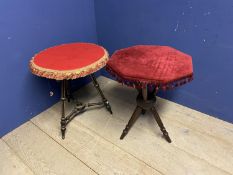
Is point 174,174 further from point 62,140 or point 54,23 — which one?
point 54,23

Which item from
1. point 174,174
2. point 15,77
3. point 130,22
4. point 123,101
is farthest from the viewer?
point 123,101

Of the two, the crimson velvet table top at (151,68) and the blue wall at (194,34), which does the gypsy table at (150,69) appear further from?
the blue wall at (194,34)

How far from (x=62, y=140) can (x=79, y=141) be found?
0.34 feet

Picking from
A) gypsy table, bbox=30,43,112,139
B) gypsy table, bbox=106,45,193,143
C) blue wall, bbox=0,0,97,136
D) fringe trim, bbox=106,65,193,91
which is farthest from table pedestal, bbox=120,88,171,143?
blue wall, bbox=0,0,97,136

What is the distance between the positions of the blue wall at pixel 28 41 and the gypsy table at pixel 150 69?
525mm

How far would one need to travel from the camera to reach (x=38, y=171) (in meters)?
1.16

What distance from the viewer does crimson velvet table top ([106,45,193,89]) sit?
987 millimetres

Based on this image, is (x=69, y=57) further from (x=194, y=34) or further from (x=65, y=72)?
(x=194, y=34)

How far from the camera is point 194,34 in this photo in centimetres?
128

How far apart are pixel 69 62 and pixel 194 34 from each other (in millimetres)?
723

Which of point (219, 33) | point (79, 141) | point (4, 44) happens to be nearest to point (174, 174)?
point (79, 141)

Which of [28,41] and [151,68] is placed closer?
[151,68]

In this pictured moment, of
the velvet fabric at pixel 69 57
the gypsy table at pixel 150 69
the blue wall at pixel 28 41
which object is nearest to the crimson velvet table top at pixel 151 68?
the gypsy table at pixel 150 69

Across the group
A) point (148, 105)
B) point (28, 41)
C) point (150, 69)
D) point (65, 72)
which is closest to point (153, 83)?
point (150, 69)
